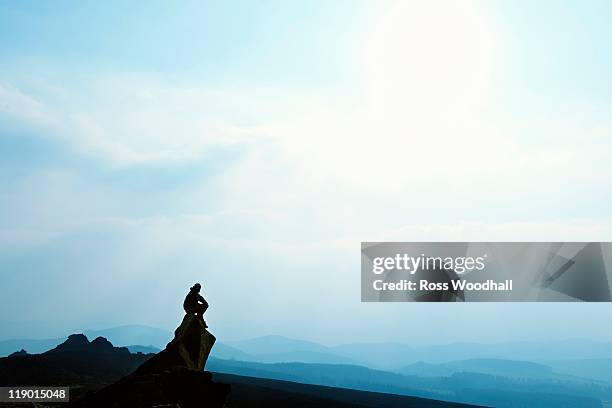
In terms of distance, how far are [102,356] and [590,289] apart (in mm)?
73292

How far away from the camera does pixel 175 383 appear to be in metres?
28.0

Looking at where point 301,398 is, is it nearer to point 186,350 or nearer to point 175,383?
point 186,350

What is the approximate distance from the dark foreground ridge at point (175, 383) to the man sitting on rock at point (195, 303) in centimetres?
49

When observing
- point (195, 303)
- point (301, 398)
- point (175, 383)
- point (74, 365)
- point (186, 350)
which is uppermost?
point (195, 303)

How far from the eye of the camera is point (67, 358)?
75.2m

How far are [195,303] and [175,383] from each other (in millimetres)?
6561

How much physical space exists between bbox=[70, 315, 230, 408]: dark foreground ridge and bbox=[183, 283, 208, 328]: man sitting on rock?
49cm

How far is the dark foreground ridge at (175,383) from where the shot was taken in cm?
2656

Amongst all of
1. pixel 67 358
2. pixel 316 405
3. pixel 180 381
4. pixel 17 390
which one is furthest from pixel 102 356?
pixel 180 381

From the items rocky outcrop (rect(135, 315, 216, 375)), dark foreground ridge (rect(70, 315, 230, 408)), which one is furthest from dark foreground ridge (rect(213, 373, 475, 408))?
dark foreground ridge (rect(70, 315, 230, 408))

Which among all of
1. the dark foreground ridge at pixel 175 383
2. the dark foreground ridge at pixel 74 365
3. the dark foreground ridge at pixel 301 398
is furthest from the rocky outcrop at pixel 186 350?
the dark foreground ridge at pixel 301 398

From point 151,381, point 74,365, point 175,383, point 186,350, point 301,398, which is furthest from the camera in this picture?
point 301,398

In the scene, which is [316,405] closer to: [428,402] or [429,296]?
[429,296]

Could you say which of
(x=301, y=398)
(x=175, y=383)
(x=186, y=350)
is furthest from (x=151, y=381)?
(x=301, y=398)
